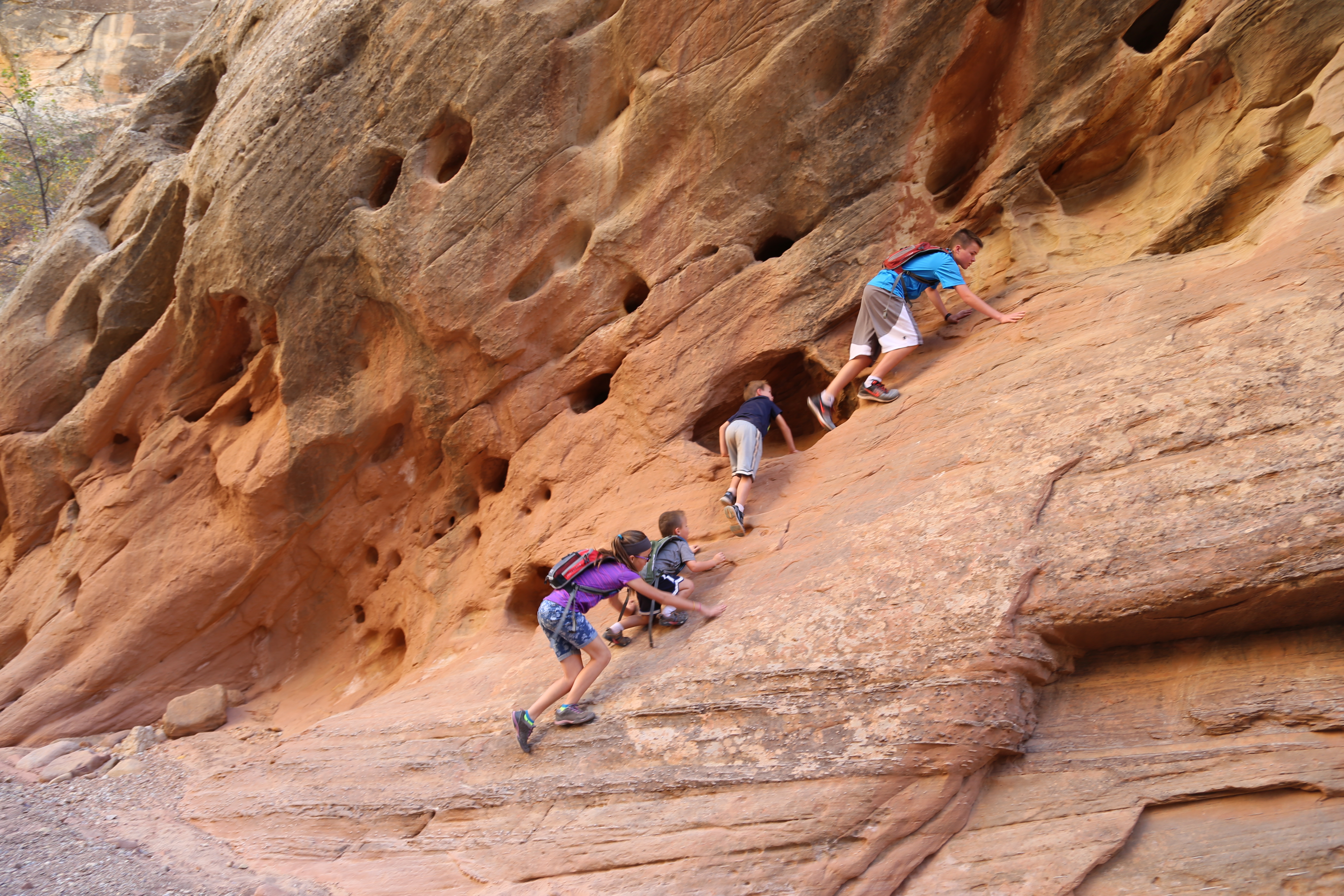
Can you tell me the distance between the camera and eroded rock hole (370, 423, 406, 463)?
349 inches

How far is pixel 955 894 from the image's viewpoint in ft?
11.6

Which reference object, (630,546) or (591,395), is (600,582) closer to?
(630,546)

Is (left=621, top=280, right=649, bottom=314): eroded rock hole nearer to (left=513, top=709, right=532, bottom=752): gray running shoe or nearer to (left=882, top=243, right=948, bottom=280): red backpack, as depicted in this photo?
(left=882, top=243, right=948, bottom=280): red backpack

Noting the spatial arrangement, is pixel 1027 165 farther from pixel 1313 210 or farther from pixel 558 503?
pixel 558 503

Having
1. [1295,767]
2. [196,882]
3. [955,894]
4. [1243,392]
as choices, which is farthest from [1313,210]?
[196,882]

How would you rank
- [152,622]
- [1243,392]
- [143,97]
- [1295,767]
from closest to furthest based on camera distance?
[1295,767] → [1243,392] → [152,622] → [143,97]

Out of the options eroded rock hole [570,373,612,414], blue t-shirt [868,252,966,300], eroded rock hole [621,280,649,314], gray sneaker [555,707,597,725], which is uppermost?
eroded rock hole [621,280,649,314]

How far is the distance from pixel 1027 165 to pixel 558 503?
4.70 meters

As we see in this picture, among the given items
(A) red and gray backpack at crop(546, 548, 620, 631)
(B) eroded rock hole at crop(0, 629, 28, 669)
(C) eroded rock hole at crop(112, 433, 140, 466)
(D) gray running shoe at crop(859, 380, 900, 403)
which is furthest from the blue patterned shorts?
(B) eroded rock hole at crop(0, 629, 28, 669)

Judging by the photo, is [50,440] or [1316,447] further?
[50,440]

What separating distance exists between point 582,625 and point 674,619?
24.3 inches

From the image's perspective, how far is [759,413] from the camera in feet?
20.6

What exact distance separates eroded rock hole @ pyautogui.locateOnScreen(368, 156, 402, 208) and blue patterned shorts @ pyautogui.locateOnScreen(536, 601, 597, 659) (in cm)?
503

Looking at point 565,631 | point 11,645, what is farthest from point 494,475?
point 11,645
